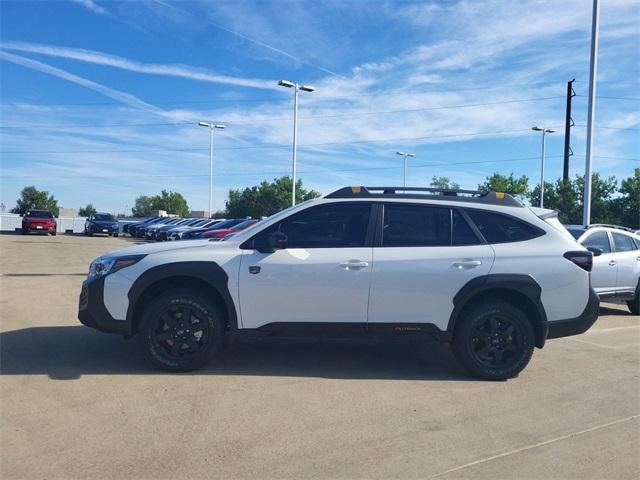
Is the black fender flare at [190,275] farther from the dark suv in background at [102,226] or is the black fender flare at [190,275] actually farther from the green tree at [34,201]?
the green tree at [34,201]

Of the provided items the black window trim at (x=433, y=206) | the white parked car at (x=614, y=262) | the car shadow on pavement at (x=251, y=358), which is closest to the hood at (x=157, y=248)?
the car shadow on pavement at (x=251, y=358)

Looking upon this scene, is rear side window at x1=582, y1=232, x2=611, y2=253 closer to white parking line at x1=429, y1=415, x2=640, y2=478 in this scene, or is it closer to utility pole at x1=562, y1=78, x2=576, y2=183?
white parking line at x1=429, y1=415, x2=640, y2=478

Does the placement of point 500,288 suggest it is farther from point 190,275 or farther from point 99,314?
point 99,314

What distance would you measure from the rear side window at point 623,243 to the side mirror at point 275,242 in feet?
24.8

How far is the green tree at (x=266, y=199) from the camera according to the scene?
6562cm

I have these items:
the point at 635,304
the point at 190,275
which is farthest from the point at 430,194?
the point at 635,304

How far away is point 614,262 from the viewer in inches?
394

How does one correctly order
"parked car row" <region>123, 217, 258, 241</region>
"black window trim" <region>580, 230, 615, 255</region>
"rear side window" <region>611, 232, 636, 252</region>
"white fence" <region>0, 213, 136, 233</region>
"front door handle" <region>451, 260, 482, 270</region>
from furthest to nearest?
1. "white fence" <region>0, 213, 136, 233</region>
2. "parked car row" <region>123, 217, 258, 241</region>
3. "rear side window" <region>611, 232, 636, 252</region>
4. "black window trim" <region>580, 230, 615, 255</region>
5. "front door handle" <region>451, 260, 482, 270</region>

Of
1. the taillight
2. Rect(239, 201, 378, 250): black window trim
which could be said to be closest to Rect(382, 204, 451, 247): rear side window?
Rect(239, 201, 378, 250): black window trim

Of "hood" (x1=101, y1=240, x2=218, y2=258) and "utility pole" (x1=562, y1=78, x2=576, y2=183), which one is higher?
"utility pole" (x1=562, y1=78, x2=576, y2=183)

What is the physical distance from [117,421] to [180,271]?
1.61 meters

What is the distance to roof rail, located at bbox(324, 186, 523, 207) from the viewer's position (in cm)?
598

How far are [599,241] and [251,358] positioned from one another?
23.7 ft

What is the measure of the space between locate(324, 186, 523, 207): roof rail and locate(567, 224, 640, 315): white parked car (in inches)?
177
